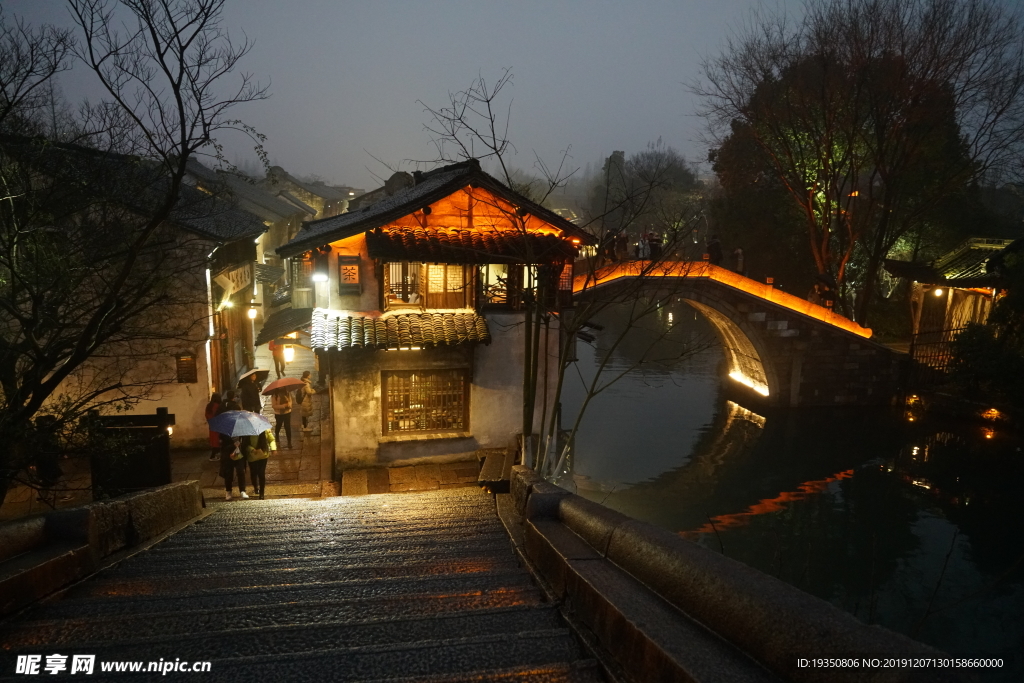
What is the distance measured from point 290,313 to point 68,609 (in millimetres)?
22266

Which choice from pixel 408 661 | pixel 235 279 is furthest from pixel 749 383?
pixel 408 661

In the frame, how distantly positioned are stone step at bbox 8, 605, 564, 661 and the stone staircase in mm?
12

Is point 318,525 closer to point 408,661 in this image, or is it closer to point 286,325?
point 408,661

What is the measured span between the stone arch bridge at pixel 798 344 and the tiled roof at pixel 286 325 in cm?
Answer: 1368

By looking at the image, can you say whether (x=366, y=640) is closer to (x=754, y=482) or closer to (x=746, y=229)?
(x=754, y=482)

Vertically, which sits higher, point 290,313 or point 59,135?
point 59,135

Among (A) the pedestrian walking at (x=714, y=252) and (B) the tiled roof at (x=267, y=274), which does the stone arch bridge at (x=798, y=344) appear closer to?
(A) the pedestrian walking at (x=714, y=252)

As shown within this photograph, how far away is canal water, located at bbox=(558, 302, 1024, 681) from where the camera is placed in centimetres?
1298

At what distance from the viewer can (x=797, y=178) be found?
28906mm

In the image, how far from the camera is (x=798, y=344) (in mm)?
26344

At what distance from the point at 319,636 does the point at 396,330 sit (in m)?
10.3

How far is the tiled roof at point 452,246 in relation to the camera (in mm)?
13824

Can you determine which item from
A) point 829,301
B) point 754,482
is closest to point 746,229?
point 829,301

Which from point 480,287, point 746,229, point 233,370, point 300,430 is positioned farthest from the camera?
point 746,229
